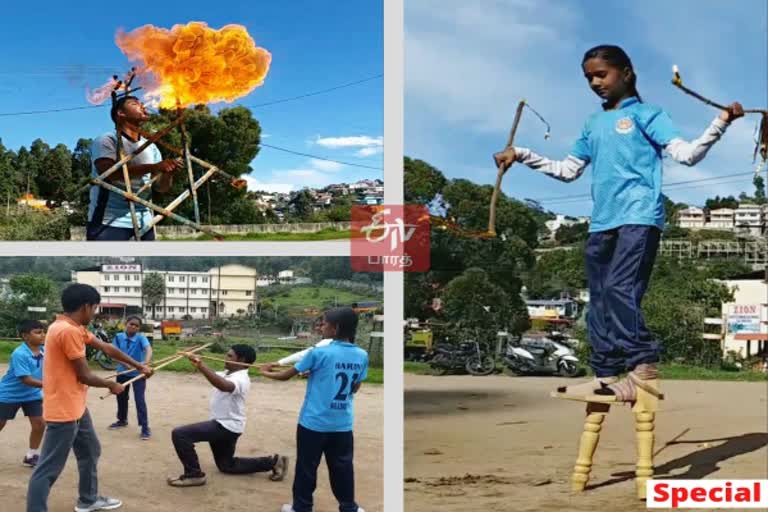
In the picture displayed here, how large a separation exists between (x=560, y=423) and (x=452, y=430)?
1.74ft

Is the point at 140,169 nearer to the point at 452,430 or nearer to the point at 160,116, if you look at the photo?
the point at 160,116

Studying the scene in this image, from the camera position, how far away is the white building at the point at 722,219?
4.39m

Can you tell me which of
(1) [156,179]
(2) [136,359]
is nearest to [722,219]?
(1) [156,179]

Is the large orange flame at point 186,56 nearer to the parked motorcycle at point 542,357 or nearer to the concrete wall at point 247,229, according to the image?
the concrete wall at point 247,229

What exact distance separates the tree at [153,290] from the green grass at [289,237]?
0.67 ft

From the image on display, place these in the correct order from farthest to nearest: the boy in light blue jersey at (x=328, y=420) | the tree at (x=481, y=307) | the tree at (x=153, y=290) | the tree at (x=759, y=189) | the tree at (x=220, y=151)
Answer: the tree at (x=481, y=307) < the tree at (x=759, y=189) < the tree at (x=220, y=151) < the tree at (x=153, y=290) < the boy in light blue jersey at (x=328, y=420)

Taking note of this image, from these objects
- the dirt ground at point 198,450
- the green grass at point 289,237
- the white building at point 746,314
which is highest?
the green grass at point 289,237

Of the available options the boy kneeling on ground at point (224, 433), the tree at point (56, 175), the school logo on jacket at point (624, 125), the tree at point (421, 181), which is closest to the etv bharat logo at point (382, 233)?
the tree at point (421, 181)

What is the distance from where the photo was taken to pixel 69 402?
11.3 ft

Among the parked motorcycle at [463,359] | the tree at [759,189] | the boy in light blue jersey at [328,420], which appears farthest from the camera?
the parked motorcycle at [463,359]

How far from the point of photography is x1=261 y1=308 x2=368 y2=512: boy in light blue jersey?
3.63 metres

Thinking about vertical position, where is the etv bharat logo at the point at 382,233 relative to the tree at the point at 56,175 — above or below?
below

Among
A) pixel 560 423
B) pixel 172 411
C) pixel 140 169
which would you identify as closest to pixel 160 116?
pixel 140 169

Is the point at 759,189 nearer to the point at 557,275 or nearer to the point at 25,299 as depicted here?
the point at 557,275
